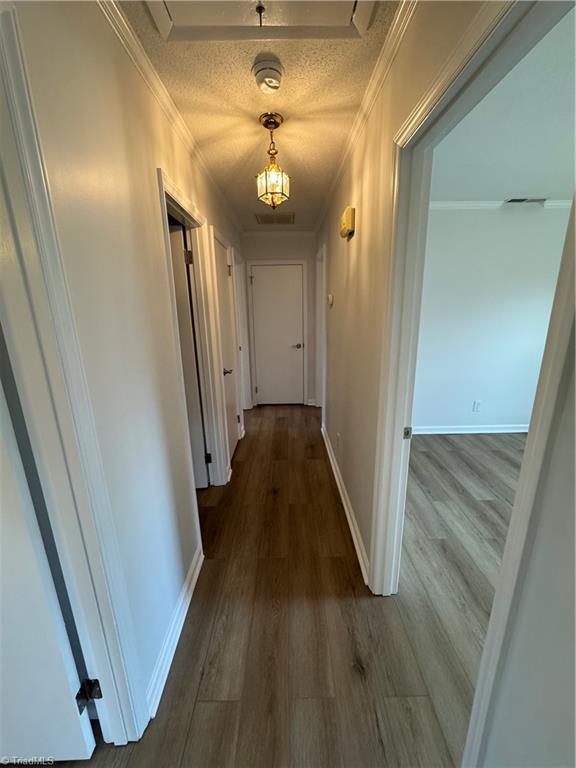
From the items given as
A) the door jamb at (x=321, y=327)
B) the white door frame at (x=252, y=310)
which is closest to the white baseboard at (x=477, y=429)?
the door jamb at (x=321, y=327)

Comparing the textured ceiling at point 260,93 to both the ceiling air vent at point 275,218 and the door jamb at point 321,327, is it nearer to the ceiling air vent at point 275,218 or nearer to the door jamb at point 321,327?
the ceiling air vent at point 275,218

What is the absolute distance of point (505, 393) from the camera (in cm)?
349

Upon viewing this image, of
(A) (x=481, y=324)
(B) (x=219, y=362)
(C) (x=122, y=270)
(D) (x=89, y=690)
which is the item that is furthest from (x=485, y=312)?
(D) (x=89, y=690)

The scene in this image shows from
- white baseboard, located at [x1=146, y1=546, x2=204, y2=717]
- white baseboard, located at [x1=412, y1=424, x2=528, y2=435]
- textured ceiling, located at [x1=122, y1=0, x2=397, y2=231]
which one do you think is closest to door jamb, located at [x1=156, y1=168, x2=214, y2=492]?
white baseboard, located at [x1=146, y1=546, x2=204, y2=717]

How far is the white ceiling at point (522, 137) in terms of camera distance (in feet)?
3.98

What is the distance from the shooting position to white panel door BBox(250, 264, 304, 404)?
13.7 ft

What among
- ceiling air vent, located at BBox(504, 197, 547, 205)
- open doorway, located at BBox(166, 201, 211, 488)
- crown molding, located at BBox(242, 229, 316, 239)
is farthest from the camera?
crown molding, located at BBox(242, 229, 316, 239)

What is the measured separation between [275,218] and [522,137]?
2300 mm

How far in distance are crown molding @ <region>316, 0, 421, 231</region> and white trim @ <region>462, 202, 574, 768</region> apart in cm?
96

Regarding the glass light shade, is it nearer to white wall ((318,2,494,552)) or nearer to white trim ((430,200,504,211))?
white wall ((318,2,494,552))

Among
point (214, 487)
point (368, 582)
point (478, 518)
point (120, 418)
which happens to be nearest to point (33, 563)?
point (120, 418)

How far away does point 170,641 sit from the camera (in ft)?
4.47

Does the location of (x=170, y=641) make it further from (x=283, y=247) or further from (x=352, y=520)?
(x=283, y=247)

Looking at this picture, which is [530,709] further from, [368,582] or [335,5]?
[335,5]
